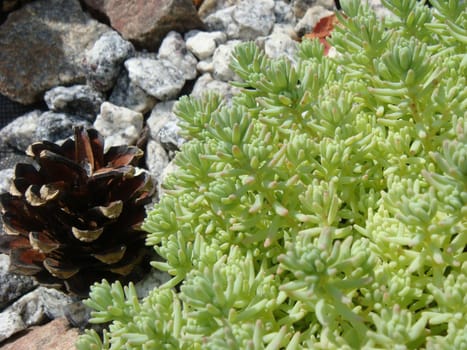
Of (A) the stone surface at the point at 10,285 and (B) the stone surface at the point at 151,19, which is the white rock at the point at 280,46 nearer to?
(B) the stone surface at the point at 151,19

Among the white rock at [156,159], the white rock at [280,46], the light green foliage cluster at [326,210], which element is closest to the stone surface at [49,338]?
the light green foliage cluster at [326,210]

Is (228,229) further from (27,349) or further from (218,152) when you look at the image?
(27,349)

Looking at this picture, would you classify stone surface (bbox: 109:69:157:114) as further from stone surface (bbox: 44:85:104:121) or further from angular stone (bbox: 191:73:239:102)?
angular stone (bbox: 191:73:239:102)

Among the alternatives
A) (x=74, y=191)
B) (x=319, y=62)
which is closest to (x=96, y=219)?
(x=74, y=191)

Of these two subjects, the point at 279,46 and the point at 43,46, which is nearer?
the point at 279,46

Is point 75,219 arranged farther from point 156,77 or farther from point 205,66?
point 205,66

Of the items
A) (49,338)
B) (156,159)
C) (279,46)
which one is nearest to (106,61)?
(156,159)

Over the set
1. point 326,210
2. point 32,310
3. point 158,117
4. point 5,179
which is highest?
point 326,210

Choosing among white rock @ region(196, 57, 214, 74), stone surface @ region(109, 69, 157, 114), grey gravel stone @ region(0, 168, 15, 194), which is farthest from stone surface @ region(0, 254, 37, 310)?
white rock @ region(196, 57, 214, 74)
